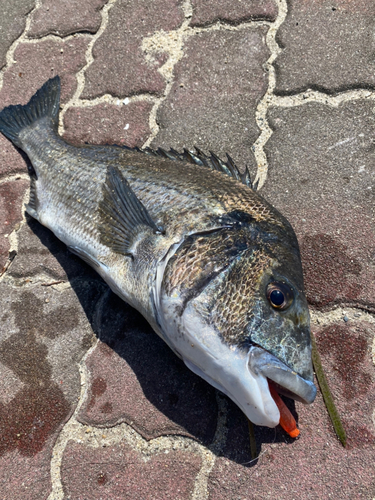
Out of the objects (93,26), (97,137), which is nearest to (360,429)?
(97,137)

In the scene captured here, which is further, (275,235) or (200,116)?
(200,116)

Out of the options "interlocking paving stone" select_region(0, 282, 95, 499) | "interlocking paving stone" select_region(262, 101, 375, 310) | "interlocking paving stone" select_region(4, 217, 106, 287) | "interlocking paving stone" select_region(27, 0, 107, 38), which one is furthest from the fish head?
"interlocking paving stone" select_region(27, 0, 107, 38)

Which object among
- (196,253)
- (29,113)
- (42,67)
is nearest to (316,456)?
(196,253)

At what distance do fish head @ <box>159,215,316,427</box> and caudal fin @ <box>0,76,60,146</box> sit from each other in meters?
2.06

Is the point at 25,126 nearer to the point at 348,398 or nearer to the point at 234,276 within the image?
the point at 234,276

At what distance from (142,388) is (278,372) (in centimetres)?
117

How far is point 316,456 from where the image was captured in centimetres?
266

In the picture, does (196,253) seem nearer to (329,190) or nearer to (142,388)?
(142,388)

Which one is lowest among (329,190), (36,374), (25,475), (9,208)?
(25,475)

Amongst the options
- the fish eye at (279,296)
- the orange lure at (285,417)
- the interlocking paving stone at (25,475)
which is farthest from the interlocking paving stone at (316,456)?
the interlocking paving stone at (25,475)

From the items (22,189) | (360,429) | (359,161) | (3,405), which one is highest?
(359,161)

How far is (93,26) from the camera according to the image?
4250 mm

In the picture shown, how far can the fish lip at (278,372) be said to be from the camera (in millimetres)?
2141

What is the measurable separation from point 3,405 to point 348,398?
236 cm
